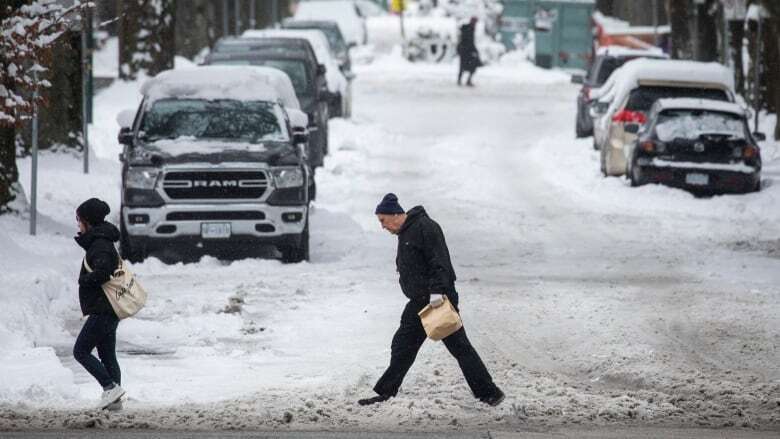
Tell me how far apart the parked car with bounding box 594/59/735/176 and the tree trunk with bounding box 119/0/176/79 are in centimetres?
1005

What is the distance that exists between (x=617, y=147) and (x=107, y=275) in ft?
59.1

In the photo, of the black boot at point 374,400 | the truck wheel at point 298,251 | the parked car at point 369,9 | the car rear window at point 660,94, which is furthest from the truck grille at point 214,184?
the parked car at point 369,9

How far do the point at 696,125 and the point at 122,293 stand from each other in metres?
16.1

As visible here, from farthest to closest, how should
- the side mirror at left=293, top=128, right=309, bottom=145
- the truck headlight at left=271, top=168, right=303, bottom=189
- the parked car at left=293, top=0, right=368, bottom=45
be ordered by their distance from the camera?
the parked car at left=293, top=0, right=368, bottom=45
the side mirror at left=293, top=128, right=309, bottom=145
the truck headlight at left=271, top=168, right=303, bottom=189

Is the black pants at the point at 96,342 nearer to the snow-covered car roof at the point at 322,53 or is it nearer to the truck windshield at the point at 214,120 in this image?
the truck windshield at the point at 214,120

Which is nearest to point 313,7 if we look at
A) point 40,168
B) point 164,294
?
point 40,168

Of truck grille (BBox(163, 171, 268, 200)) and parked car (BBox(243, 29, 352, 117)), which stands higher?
truck grille (BBox(163, 171, 268, 200))

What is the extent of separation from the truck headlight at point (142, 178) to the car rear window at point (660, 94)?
11.9 m

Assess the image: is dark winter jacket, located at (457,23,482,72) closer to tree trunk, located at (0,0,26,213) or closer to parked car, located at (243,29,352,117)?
parked car, located at (243,29,352,117)

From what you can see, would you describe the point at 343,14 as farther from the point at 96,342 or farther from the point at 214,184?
the point at 96,342

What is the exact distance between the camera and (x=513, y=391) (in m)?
12.5

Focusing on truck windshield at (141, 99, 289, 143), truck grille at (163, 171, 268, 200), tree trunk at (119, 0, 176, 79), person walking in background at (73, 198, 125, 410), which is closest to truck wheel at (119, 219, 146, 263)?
truck grille at (163, 171, 268, 200)

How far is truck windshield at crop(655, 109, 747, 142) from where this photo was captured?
86.2ft

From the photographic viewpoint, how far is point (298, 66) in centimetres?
2852
